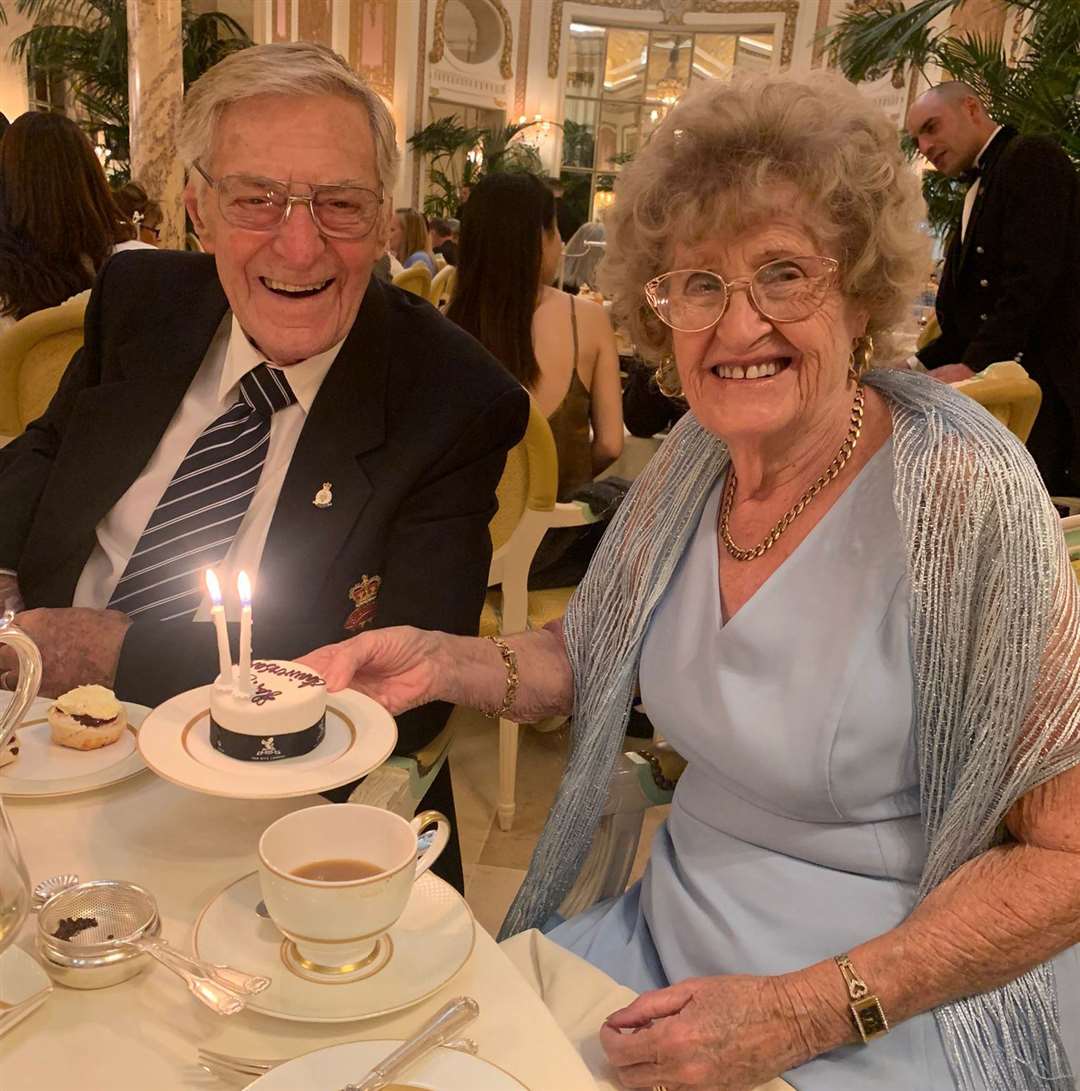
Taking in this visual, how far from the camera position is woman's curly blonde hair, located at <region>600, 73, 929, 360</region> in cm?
121

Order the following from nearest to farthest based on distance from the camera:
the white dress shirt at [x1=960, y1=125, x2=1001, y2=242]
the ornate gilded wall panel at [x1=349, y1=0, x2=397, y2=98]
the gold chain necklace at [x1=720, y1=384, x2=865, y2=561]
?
the gold chain necklace at [x1=720, y1=384, x2=865, y2=561], the white dress shirt at [x1=960, y1=125, x2=1001, y2=242], the ornate gilded wall panel at [x1=349, y1=0, x2=397, y2=98]

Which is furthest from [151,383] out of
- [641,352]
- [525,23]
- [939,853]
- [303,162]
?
[525,23]

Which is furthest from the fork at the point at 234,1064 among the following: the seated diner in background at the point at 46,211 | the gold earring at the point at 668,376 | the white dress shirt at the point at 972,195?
the white dress shirt at the point at 972,195

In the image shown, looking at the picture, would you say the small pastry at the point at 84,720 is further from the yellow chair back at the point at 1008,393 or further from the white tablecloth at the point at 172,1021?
the yellow chair back at the point at 1008,393

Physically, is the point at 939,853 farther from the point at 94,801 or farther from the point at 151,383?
the point at 151,383

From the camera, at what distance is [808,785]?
117cm

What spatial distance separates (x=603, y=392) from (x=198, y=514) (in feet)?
6.53

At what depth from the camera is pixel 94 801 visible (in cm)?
102

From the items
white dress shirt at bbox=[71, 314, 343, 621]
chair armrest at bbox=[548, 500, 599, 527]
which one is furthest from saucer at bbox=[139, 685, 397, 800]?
chair armrest at bbox=[548, 500, 599, 527]

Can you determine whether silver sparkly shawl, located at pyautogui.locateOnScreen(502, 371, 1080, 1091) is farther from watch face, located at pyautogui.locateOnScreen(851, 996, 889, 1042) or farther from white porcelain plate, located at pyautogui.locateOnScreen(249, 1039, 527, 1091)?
white porcelain plate, located at pyautogui.locateOnScreen(249, 1039, 527, 1091)

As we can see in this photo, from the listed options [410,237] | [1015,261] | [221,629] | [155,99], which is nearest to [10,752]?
[221,629]

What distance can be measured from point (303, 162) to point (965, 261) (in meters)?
3.24

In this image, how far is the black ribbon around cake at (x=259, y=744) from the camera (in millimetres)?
912

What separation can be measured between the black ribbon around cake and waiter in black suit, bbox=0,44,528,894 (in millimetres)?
481
